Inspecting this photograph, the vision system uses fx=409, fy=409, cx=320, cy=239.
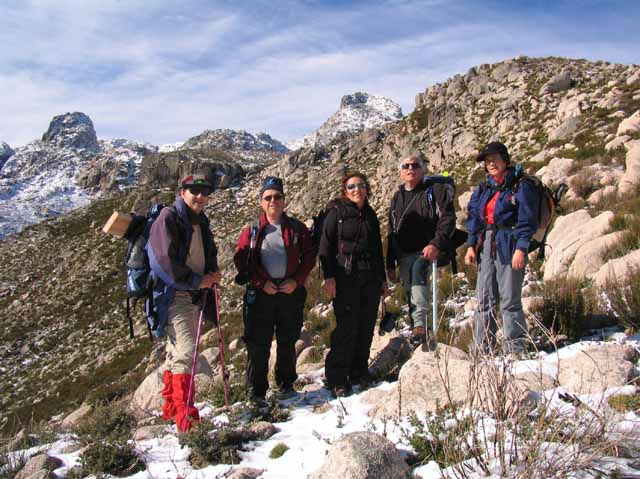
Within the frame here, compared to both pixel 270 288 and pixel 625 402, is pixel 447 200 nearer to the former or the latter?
pixel 270 288

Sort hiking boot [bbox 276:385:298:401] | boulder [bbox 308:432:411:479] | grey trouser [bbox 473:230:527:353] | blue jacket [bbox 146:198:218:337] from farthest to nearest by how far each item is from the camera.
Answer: hiking boot [bbox 276:385:298:401] < grey trouser [bbox 473:230:527:353] < blue jacket [bbox 146:198:218:337] < boulder [bbox 308:432:411:479]

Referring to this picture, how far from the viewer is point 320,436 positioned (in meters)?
3.43

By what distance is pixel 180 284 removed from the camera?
12.3ft

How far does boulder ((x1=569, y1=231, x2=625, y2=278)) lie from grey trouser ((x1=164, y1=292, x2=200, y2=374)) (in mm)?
5197

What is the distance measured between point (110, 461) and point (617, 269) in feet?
18.9

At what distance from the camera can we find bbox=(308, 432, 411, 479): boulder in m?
2.37

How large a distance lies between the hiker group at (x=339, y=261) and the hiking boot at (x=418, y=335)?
0.01 m

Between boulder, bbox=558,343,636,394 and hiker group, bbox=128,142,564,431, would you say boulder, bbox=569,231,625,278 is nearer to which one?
hiker group, bbox=128,142,564,431

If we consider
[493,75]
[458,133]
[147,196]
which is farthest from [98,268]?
[493,75]

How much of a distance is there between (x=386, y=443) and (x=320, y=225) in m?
2.39

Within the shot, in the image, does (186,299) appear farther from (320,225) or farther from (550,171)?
(550,171)

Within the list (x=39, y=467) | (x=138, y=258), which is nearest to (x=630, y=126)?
(x=138, y=258)

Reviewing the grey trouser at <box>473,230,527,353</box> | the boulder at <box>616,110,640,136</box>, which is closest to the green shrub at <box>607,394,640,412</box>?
the grey trouser at <box>473,230,527,353</box>

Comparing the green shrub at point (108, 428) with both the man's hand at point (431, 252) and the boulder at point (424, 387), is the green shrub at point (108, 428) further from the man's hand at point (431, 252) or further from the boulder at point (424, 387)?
the man's hand at point (431, 252)
